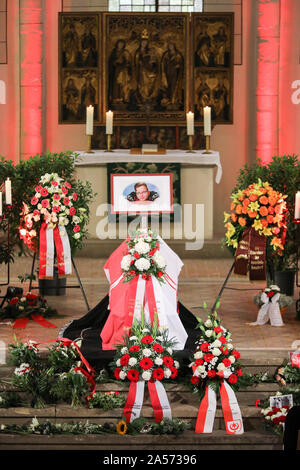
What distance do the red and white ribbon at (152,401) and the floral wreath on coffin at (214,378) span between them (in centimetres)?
28

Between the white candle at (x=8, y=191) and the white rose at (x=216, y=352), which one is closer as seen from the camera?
the white rose at (x=216, y=352)

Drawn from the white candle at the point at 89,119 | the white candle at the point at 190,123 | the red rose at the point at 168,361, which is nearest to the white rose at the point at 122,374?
the red rose at the point at 168,361

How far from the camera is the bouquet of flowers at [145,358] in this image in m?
7.91

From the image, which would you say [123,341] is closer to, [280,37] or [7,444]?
[7,444]

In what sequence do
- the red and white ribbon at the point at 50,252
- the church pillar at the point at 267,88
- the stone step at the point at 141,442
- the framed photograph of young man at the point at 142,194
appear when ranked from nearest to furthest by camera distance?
1. the stone step at the point at 141,442
2. the red and white ribbon at the point at 50,252
3. the framed photograph of young man at the point at 142,194
4. the church pillar at the point at 267,88

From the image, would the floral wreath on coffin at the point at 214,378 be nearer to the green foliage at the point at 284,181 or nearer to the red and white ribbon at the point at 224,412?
the red and white ribbon at the point at 224,412

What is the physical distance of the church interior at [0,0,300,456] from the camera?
790 cm

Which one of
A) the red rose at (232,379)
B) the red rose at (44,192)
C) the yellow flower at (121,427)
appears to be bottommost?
the yellow flower at (121,427)

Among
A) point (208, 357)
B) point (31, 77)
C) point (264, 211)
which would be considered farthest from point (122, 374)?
point (31, 77)

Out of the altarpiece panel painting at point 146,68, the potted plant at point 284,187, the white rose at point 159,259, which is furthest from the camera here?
the altarpiece panel painting at point 146,68

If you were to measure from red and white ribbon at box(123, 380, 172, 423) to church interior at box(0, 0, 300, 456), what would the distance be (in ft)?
0.06

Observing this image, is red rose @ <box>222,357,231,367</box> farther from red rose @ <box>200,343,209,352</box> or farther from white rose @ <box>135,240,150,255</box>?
white rose @ <box>135,240,150,255</box>

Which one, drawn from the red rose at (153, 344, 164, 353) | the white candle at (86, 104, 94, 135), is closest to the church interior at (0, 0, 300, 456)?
the red rose at (153, 344, 164, 353)

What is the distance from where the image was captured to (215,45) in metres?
14.5
